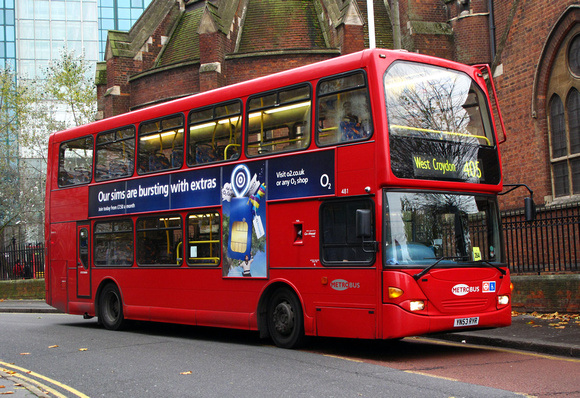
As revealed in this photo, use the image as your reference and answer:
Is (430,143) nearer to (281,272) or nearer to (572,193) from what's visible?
(281,272)

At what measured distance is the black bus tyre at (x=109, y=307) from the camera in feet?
46.3

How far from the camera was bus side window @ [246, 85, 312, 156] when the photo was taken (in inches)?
398

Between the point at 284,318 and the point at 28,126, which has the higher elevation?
the point at 28,126

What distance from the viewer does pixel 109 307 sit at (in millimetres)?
14305

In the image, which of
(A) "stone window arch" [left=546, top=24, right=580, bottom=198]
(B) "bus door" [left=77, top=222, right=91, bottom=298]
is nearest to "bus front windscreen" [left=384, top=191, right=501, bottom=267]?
(B) "bus door" [left=77, top=222, right=91, bottom=298]

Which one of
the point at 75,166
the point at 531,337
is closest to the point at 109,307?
the point at 75,166

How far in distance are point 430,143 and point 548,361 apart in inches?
124

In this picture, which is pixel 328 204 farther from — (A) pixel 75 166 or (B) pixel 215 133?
(A) pixel 75 166

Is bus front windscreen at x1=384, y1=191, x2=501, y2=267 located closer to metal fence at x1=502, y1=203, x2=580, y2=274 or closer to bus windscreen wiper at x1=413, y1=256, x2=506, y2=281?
bus windscreen wiper at x1=413, y1=256, x2=506, y2=281

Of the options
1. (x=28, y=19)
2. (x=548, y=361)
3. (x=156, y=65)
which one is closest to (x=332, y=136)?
(x=548, y=361)

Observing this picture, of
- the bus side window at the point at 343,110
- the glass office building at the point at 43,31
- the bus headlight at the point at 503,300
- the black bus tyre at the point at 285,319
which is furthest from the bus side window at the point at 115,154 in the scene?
the glass office building at the point at 43,31

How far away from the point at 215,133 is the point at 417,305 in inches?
189

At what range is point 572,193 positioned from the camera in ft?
56.4

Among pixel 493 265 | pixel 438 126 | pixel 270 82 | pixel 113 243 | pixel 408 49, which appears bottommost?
pixel 493 265
